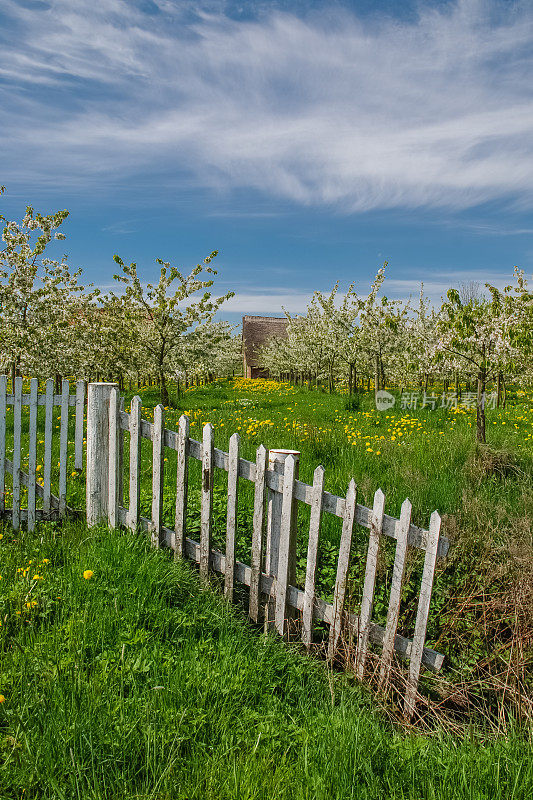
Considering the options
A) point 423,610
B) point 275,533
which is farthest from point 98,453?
point 423,610

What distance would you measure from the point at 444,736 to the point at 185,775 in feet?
5.01

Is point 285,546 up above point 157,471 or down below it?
below

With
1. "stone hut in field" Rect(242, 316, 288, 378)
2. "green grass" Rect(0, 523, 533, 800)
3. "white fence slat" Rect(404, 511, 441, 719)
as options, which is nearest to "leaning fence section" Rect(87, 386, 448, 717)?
"white fence slat" Rect(404, 511, 441, 719)

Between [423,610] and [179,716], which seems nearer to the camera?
[179,716]

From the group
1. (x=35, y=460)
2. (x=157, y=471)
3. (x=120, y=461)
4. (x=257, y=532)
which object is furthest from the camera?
(x=35, y=460)

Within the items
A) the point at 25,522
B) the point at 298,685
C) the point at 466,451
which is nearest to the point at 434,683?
the point at 298,685

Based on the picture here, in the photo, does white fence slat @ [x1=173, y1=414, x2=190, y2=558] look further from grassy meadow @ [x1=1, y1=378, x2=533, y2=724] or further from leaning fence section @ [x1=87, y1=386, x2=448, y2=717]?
grassy meadow @ [x1=1, y1=378, x2=533, y2=724]

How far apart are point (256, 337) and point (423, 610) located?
57.9 m

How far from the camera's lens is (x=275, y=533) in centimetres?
374

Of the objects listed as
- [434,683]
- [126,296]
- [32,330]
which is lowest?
[434,683]

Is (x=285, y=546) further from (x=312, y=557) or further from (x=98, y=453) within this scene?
(x=98, y=453)

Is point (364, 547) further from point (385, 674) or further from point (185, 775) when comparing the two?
point (185, 775)

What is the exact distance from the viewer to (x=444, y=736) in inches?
112

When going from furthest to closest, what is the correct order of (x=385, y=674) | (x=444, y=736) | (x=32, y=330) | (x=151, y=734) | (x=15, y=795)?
(x=32, y=330)
(x=385, y=674)
(x=444, y=736)
(x=151, y=734)
(x=15, y=795)
